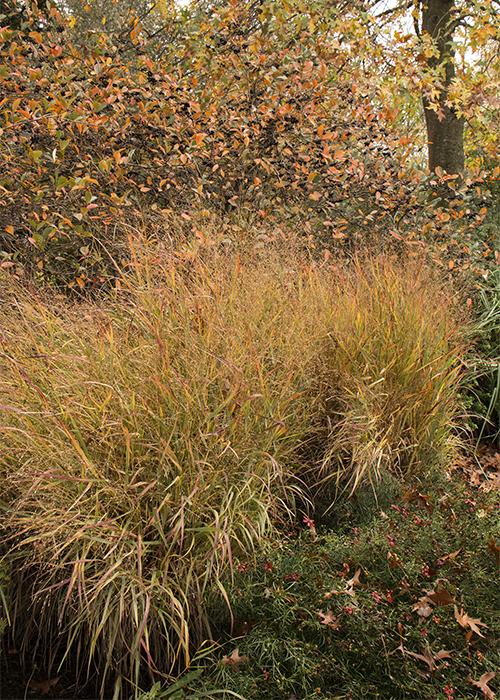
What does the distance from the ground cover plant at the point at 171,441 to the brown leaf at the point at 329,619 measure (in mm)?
387

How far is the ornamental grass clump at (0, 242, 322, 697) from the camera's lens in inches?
86.0

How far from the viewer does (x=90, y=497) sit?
2.23m

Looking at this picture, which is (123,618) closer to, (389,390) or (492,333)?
(389,390)

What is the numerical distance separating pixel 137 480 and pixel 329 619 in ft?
3.18

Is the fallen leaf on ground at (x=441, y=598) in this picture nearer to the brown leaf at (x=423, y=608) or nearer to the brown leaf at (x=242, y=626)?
the brown leaf at (x=423, y=608)

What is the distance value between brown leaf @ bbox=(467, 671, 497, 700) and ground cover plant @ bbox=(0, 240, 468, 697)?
950 mm

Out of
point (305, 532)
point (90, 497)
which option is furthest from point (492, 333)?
point (90, 497)

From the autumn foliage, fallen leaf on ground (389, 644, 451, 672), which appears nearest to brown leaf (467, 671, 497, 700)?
fallen leaf on ground (389, 644, 451, 672)

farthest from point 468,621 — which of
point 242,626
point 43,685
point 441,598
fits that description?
point 43,685

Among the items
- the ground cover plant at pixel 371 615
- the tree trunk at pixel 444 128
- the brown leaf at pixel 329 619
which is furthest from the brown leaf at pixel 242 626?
the tree trunk at pixel 444 128

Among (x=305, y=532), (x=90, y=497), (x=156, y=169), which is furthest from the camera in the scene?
(x=156, y=169)

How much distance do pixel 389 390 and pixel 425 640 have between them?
60.8 inches

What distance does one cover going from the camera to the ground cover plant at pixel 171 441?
2223mm

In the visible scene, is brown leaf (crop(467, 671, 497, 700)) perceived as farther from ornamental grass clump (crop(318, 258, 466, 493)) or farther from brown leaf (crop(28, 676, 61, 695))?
brown leaf (crop(28, 676, 61, 695))
